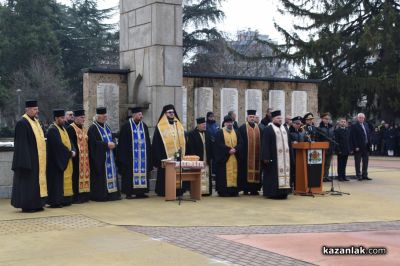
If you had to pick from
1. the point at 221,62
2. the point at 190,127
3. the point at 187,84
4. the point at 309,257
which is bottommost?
the point at 309,257

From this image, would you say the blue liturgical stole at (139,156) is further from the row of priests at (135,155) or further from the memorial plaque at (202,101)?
the memorial plaque at (202,101)

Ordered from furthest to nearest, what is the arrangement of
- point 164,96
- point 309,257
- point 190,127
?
point 190,127, point 164,96, point 309,257

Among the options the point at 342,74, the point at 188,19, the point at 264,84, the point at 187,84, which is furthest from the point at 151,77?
the point at 188,19

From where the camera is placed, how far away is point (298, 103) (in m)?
17.6

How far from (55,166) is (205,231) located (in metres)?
4.00

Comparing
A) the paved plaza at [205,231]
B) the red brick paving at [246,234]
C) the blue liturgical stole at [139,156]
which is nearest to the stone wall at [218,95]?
the blue liturgical stole at [139,156]

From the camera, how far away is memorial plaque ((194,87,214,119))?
51.6 ft

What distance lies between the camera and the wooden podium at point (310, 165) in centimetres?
1348

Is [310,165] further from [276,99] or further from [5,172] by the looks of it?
[5,172]

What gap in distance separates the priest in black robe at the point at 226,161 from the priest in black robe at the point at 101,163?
2.29 metres

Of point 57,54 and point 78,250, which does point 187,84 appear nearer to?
point 78,250

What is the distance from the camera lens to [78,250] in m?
7.73

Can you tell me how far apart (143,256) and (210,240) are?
50.5 inches

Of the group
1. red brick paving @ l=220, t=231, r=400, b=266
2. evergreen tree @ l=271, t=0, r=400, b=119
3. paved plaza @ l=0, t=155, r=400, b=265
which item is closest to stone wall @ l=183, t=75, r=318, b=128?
paved plaza @ l=0, t=155, r=400, b=265
